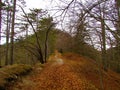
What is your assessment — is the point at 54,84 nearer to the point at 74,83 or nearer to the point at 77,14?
the point at 74,83

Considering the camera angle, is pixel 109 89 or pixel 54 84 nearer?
pixel 54 84

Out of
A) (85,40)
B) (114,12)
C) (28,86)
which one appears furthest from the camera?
(28,86)

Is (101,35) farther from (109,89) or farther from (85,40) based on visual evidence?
(109,89)

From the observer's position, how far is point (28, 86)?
9750 millimetres

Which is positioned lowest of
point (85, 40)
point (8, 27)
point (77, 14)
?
point (85, 40)

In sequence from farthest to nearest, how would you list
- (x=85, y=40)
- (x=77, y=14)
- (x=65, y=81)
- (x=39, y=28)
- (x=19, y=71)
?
(x=39, y=28), (x=65, y=81), (x=19, y=71), (x=85, y=40), (x=77, y=14)

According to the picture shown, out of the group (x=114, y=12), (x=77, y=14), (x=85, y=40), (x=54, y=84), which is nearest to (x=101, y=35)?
(x=85, y=40)

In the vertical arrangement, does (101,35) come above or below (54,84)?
above

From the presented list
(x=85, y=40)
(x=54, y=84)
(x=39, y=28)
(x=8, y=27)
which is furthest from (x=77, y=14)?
(x=39, y=28)

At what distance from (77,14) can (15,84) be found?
4.96m

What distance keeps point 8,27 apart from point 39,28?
15.7ft

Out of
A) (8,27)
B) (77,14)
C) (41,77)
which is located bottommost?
(41,77)

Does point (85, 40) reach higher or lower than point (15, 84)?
higher

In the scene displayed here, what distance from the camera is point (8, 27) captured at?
25.8m
